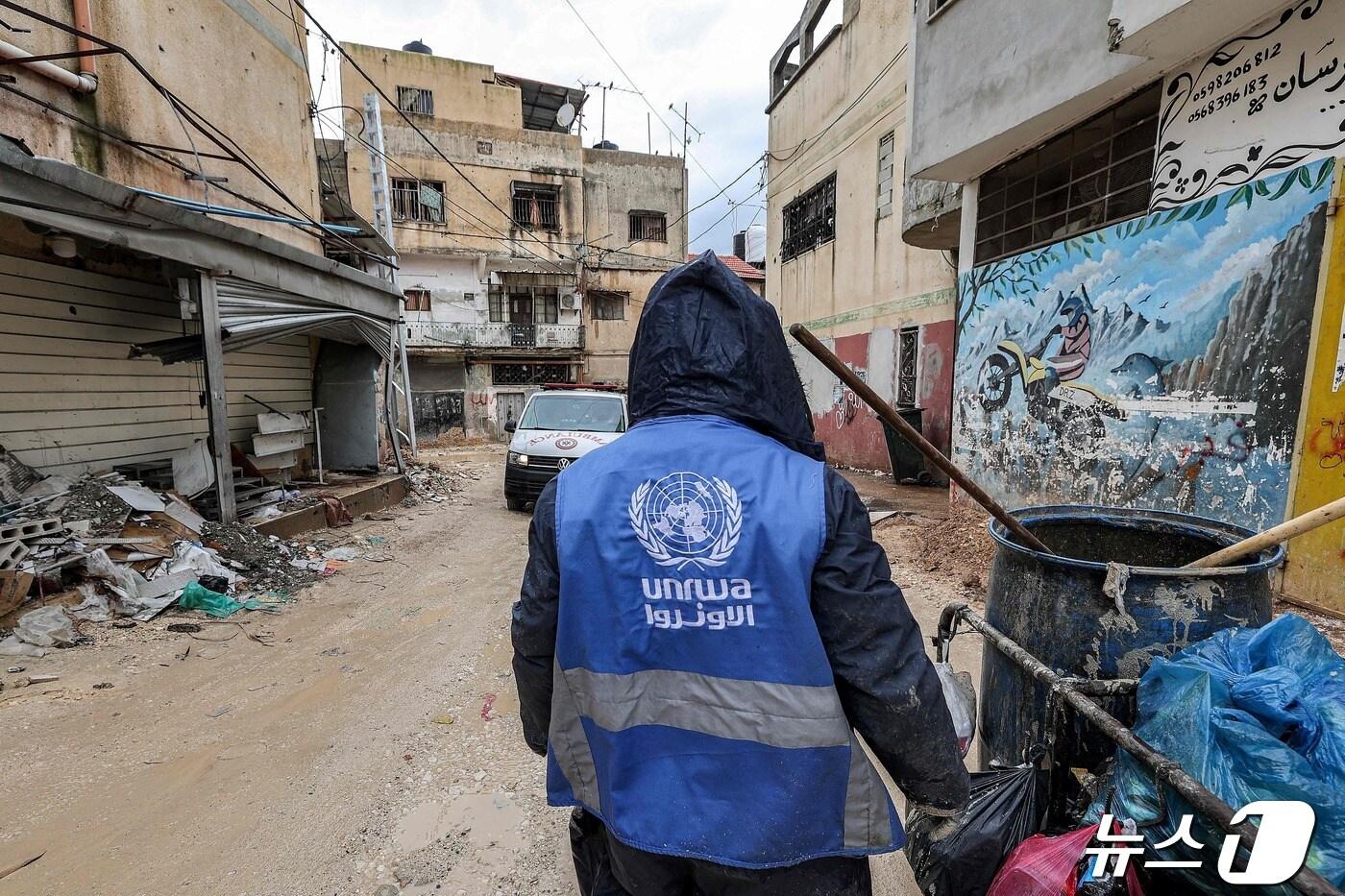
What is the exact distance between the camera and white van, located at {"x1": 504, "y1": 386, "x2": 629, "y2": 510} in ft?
26.9

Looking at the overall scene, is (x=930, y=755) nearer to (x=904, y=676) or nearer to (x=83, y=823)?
(x=904, y=676)

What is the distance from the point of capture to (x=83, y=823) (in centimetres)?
247

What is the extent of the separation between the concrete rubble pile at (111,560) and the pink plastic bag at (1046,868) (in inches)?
215

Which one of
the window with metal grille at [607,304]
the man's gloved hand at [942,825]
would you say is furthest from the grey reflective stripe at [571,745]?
the window with metal grille at [607,304]

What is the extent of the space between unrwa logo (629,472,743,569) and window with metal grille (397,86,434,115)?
1087 inches

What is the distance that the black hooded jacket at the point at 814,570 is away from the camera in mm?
1146

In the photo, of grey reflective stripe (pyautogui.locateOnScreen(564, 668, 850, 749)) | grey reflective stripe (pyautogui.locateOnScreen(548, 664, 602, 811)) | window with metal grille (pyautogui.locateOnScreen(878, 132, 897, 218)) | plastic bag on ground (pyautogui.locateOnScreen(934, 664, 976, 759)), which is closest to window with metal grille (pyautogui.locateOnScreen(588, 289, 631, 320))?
window with metal grille (pyautogui.locateOnScreen(878, 132, 897, 218))

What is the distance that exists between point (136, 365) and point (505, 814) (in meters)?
7.13

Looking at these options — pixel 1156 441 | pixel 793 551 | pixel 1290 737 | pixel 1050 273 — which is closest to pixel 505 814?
pixel 793 551

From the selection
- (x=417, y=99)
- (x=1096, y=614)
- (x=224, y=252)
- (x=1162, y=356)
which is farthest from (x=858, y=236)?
(x=417, y=99)

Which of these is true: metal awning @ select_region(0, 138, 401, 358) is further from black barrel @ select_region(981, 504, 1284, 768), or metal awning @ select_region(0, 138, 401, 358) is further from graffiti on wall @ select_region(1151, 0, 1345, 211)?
graffiti on wall @ select_region(1151, 0, 1345, 211)

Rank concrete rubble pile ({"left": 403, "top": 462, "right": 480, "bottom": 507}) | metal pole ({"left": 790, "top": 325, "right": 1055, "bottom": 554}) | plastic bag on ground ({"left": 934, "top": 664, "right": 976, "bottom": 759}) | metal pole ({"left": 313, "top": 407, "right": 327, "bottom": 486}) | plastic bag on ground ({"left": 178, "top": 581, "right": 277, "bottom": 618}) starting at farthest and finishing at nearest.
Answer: concrete rubble pile ({"left": 403, "top": 462, "right": 480, "bottom": 507}) → metal pole ({"left": 313, "top": 407, "right": 327, "bottom": 486}) → plastic bag on ground ({"left": 178, "top": 581, "right": 277, "bottom": 618}) → plastic bag on ground ({"left": 934, "top": 664, "right": 976, "bottom": 759}) → metal pole ({"left": 790, "top": 325, "right": 1055, "bottom": 554})

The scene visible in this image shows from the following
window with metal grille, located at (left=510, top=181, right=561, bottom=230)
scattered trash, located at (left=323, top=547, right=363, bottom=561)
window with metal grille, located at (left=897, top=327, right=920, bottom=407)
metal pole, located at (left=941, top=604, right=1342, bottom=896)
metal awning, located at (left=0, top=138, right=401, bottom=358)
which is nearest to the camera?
metal pole, located at (left=941, top=604, right=1342, bottom=896)

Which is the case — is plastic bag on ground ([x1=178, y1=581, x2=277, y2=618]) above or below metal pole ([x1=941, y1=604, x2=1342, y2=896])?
below
